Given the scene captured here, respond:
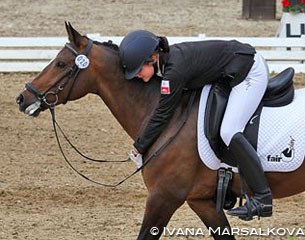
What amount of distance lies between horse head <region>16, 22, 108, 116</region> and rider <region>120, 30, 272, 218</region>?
284 mm

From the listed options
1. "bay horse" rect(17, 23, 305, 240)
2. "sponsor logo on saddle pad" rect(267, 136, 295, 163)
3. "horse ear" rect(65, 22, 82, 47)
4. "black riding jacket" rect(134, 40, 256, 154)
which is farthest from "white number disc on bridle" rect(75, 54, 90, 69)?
"sponsor logo on saddle pad" rect(267, 136, 295, 163)

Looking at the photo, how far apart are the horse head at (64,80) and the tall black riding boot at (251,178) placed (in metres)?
1.17

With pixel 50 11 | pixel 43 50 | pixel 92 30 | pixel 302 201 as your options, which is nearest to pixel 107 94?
pixel 302 201

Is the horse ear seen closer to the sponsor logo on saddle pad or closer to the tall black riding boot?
the tall black riding boot

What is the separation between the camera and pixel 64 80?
264 inches

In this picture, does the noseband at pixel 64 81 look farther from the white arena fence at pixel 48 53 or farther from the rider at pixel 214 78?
the white arena fence at pixel 48 53

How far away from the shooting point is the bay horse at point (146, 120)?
21.5ft

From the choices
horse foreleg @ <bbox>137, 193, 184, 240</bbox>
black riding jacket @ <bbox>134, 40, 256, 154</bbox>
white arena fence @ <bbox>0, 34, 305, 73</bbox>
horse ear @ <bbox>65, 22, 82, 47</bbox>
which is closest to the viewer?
black riding jacket @ <bbox>134, 40, 256, 154</bbox>

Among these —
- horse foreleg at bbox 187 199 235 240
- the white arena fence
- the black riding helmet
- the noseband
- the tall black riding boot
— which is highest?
the black riding helmet

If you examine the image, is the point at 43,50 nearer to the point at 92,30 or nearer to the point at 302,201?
the point at 92,30

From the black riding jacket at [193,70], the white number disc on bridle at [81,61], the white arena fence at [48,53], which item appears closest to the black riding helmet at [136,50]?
the black riding jacket at [193,70]

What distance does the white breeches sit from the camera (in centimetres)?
645

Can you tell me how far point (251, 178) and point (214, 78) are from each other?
0.75m

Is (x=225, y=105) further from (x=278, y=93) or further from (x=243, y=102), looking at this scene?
(x=278, y=93)
